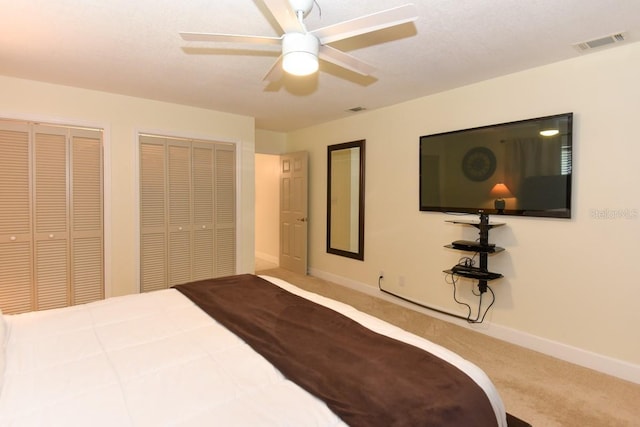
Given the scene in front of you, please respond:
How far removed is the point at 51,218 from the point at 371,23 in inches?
145

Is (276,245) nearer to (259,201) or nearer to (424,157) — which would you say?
(259,201)

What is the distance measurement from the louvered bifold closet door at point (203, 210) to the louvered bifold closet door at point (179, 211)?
74 millimetres

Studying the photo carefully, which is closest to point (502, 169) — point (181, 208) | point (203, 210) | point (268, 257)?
point (203, 210)

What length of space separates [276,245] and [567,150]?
473 centimetres

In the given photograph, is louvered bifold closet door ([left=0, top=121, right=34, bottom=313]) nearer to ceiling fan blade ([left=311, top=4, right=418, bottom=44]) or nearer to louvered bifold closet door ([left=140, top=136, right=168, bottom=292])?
louvered bifold closet door ([left=140, top=136, right=168, bottom=292])

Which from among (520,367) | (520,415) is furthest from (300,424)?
(520,367)

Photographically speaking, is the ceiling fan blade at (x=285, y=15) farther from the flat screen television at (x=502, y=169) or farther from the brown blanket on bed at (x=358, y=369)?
the flat screen television at (x=502, y=169)

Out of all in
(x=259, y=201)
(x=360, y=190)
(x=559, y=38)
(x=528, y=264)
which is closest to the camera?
(x=559, y=38)

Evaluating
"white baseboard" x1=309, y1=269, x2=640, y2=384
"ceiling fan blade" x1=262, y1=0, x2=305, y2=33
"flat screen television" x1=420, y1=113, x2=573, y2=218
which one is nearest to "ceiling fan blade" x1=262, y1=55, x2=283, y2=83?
"ceiling fan blade" x1=262, y1=0, x2=305, y2=33

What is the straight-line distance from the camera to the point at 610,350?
2561 millimetres

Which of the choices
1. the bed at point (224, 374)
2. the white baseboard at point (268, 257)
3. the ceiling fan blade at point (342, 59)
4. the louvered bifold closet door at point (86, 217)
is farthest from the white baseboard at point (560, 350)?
the louvered bifold closet door at point (86, 217)

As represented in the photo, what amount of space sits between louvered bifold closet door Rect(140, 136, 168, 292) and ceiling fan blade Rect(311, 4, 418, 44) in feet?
9.98

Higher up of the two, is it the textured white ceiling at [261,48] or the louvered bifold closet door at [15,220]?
the textured white ceiling at [261,48]

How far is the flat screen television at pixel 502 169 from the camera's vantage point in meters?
2.76
